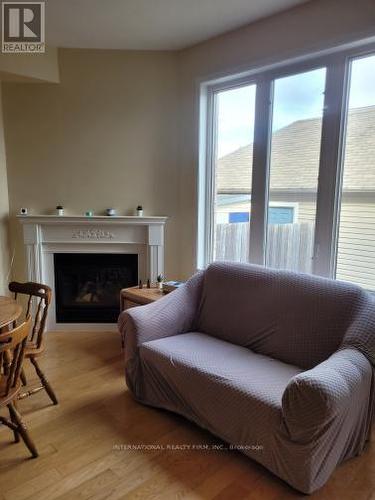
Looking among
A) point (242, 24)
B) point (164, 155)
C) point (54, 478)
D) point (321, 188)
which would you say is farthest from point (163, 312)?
point (242, 24)

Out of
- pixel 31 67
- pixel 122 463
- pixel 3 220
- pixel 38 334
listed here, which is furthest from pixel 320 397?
pixel 31 67

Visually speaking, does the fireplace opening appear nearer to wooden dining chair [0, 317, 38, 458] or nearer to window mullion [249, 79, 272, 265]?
window mullion [249, 79, 272, 265]

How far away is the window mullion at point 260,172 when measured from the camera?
2.95 m

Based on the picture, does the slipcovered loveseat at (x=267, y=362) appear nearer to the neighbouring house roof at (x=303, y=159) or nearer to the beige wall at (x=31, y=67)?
the neighbouring house roof at (x=303, y=159)

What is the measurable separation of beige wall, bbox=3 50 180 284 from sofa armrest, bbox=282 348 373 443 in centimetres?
228

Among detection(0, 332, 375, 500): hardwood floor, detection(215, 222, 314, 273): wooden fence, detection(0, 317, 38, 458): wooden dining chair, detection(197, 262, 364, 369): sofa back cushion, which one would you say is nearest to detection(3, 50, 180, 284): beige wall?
detection(215, 222, 314, 273): wooden fence

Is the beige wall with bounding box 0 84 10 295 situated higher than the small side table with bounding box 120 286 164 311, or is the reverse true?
the beige wall with bounding box 0 84 10 295

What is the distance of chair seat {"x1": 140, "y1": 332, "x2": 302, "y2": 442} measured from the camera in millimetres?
1807

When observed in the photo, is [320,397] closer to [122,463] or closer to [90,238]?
[122,463]

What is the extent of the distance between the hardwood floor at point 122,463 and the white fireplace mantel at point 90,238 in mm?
1420

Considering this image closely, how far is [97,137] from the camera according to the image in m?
3.54

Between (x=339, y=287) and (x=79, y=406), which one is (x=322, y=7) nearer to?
(x=339, y=287)

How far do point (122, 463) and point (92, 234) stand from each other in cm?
220

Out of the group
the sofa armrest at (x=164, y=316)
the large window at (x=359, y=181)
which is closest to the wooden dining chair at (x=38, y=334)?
the sofa armrest at (x=164, y=316)
